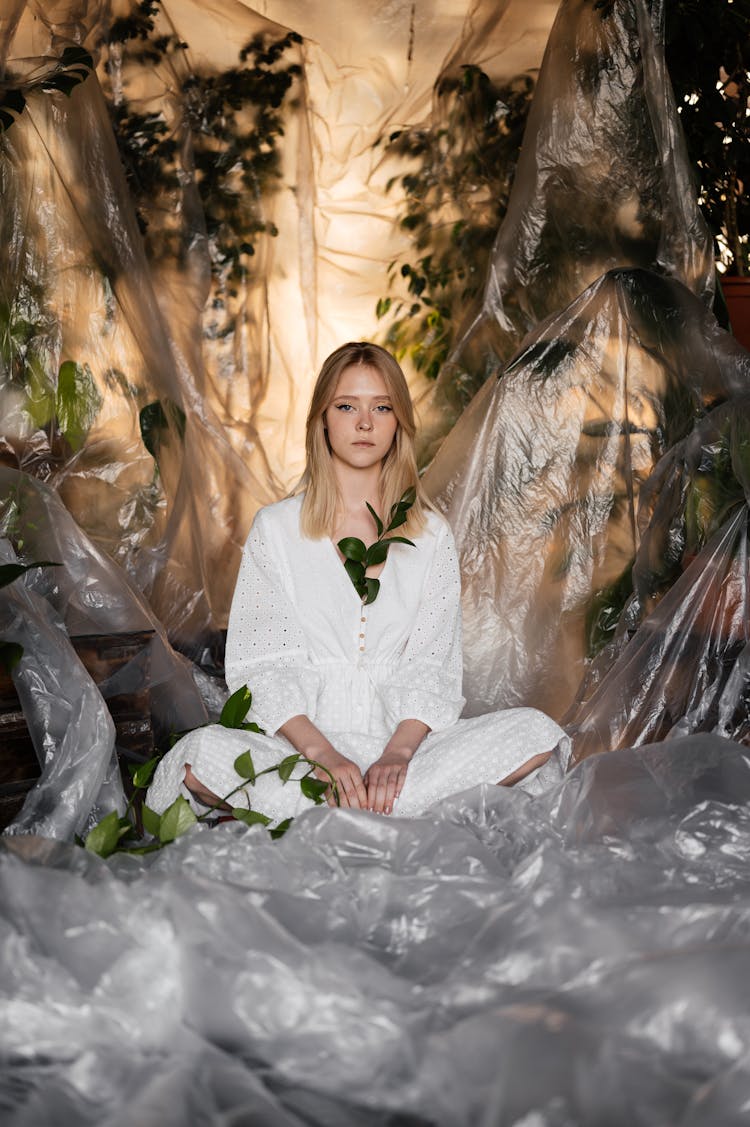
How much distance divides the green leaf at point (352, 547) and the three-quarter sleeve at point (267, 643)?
0.12 meters

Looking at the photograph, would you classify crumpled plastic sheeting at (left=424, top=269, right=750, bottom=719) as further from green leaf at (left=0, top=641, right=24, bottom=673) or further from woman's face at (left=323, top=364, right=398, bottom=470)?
green leaf at (left=0, top=641, right=24, bottom=673)

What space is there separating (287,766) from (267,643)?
26cm

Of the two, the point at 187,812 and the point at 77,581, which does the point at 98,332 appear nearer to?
the point at 77,581

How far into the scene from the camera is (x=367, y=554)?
1812 millimetres

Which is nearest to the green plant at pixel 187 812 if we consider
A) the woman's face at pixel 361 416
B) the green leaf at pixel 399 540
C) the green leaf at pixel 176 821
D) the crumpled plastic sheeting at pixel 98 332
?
the green leaf at pixel 176 821

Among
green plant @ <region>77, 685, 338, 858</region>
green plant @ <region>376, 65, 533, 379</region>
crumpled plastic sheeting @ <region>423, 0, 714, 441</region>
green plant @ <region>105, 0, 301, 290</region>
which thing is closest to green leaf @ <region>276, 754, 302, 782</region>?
green plant @ <region>77, 685, 338, 858</region>

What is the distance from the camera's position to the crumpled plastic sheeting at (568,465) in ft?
6.82

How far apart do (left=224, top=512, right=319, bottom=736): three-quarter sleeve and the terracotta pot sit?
4.08ft

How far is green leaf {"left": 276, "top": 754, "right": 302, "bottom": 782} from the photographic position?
1.58 m

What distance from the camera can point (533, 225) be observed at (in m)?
2.33

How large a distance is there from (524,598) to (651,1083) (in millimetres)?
1441

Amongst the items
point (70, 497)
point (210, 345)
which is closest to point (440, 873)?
point (70, 497)

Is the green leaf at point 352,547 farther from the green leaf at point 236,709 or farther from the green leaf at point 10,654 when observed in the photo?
the green leaf at point 10,654

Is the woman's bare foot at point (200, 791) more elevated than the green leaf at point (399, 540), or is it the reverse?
the green leaf at point (399, 540)
